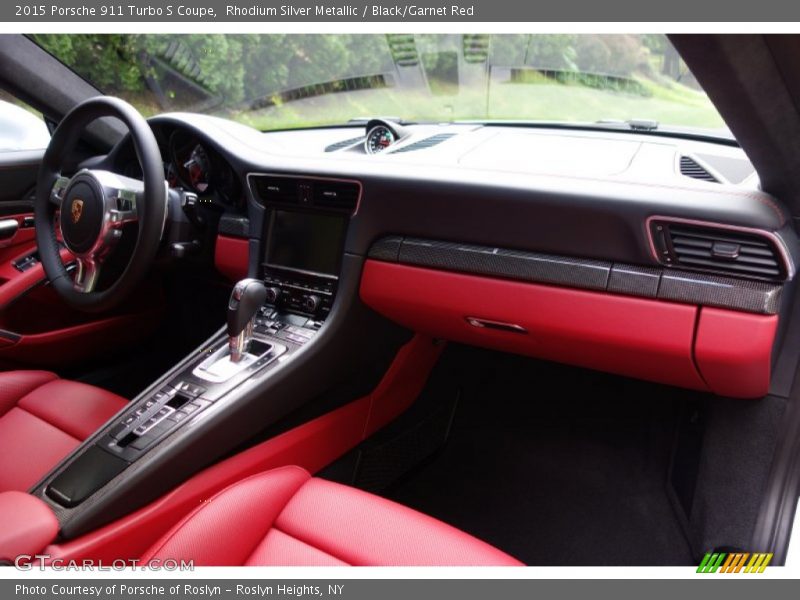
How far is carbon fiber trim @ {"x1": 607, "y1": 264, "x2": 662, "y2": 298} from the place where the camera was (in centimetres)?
132

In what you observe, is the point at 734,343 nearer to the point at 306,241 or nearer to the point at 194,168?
the point at 306,241

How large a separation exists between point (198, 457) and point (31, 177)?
4.89 ft

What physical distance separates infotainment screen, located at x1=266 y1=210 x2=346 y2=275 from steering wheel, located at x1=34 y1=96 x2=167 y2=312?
0.34 metres

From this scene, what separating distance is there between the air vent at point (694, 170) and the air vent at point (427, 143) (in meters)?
0.71

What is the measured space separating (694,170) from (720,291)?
1.23 ft

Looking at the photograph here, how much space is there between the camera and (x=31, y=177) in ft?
7.61

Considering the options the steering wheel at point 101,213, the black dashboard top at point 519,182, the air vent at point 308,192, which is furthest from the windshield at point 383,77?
the air vent at point 308,192

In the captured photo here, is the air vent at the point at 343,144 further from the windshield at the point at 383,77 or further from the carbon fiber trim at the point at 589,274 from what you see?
the carbon fiber trim at the point at 589,274

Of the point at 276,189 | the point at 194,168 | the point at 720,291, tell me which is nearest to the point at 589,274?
the point at 720,291

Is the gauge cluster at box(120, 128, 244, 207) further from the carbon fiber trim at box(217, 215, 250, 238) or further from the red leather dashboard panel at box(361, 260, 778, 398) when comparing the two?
the red leather dashboard panel at box(361, 260, 778, 398)

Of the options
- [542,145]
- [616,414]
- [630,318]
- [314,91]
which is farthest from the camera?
[314,91]

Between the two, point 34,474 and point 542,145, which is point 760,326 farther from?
point 34,474

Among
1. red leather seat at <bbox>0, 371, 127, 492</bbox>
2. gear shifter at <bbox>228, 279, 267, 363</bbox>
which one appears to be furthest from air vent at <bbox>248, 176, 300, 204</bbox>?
red leather seat at <bbox>0, 371, 127, 492</bbox>

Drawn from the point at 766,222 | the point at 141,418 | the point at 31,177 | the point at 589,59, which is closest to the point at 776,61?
the point at 766,222
